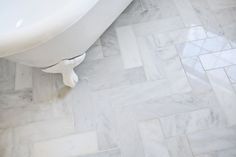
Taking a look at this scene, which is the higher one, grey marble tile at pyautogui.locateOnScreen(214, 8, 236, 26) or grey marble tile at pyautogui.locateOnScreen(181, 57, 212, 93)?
grey marble tile at pyautogui.locateOnScreen(214, 8, 236, 26)

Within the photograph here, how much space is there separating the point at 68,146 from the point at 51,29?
586 mm

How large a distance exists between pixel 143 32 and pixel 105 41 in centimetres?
22

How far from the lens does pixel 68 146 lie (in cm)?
105

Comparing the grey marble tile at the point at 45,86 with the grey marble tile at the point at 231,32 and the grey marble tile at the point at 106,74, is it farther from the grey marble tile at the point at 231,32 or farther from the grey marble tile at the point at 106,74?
the grey marble tile at the point at 231,32

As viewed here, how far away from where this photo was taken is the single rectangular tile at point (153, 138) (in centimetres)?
101

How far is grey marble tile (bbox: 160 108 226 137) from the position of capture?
3.47 ft

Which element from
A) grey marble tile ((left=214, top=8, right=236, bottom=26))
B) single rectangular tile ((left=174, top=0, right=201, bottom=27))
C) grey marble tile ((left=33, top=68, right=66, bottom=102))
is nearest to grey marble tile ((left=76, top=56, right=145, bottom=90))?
grey marble tile ((left=33, top=68, right=66, bottom=102))

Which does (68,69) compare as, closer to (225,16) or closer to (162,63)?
(162,63)

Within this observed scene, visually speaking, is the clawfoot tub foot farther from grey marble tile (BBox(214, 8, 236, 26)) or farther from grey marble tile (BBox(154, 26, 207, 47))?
grey marble tile (BBox(214, 8, 236, 26))

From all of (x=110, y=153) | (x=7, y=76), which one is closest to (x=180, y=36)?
(x=110, y=153)

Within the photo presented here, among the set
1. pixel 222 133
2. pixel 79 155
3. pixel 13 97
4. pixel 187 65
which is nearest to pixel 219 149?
pixel 222 133

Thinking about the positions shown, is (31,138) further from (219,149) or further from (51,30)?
(219,149)

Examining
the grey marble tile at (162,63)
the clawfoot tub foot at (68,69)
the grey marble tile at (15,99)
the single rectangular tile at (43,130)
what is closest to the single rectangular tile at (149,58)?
the grey marble tile at (162,63)

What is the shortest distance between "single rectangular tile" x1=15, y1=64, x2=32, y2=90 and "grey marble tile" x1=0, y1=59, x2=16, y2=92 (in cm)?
2
